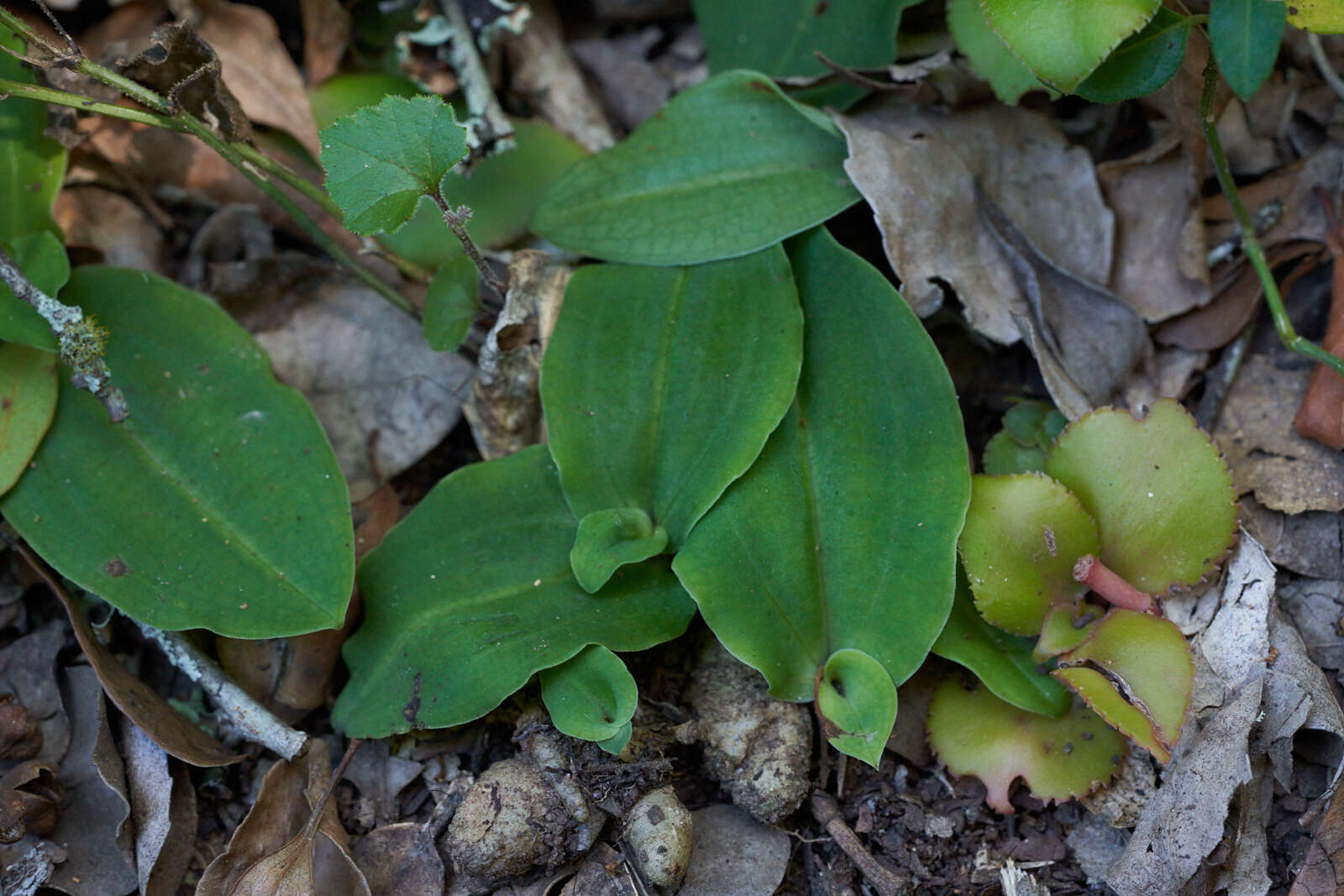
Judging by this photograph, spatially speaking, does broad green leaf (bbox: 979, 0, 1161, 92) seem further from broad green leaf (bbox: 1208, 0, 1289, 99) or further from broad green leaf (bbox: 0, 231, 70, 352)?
broad green leaf (bbox: 0, 231, 70, 352)

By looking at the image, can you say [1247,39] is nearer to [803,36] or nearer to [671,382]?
[803,36]

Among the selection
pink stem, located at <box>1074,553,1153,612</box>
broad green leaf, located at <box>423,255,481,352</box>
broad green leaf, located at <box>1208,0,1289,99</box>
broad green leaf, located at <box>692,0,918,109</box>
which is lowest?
pink stem, located at <box>1074,553,1153,612</box>

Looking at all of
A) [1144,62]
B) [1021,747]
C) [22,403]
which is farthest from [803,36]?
[22,403]

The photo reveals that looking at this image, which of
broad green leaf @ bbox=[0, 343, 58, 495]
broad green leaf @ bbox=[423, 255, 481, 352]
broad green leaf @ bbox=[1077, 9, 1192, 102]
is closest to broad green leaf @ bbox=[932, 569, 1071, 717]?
broad green leaf @ bbox=[1077, 9, 1192, 102]

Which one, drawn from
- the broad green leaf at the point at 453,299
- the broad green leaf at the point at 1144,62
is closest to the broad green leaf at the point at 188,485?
the broad green leaf at the point at 453,299

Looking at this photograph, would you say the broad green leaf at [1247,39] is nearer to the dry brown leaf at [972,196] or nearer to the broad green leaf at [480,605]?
the dry brown leaf at [972,196]

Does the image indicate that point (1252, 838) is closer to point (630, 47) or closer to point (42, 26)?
point (630, 47)
